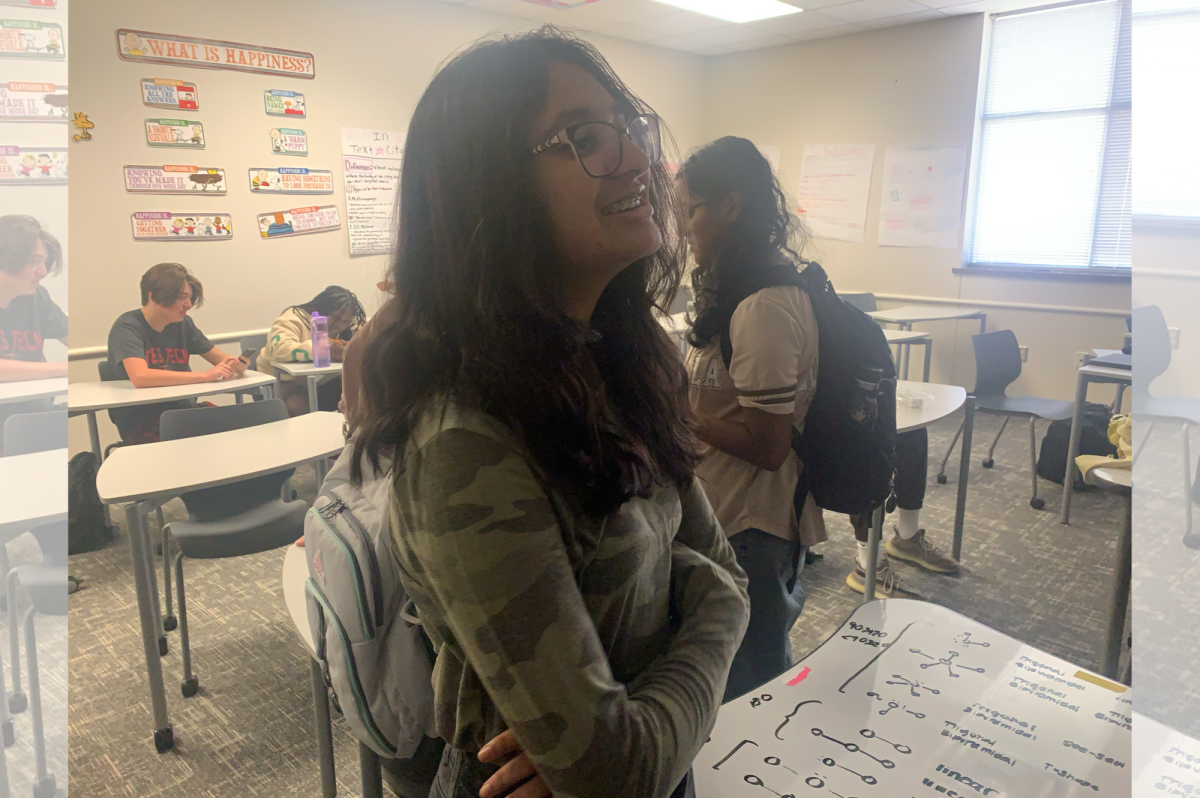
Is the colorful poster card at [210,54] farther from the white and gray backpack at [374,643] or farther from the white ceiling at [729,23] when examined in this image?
the white and gray backpack at [374,643]

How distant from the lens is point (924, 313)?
5293 mm

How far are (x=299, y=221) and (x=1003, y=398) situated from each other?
431 cm

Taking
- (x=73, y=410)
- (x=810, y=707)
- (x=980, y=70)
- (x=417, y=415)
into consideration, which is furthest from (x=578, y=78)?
(x=980, y=70)

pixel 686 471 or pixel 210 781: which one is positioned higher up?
pixel 686 471

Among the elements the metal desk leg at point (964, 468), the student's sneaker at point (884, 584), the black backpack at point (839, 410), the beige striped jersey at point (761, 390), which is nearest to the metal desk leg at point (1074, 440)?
the metal desk leg at point (964, 468)

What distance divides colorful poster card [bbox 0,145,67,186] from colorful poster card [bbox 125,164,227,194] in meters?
4.10

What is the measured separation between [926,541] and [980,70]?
3.91 metres

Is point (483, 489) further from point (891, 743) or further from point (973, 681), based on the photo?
point (973, 681)

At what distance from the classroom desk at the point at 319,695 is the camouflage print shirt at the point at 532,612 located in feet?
2.47

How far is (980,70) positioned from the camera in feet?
17.2

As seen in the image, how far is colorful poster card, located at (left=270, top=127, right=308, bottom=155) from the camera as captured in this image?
14.4 ft

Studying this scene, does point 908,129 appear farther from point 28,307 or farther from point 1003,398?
point 28,307

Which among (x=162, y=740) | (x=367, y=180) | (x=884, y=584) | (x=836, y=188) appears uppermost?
(x=836, y=188)

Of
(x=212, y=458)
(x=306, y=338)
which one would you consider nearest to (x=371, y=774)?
(x=212, y=458)
